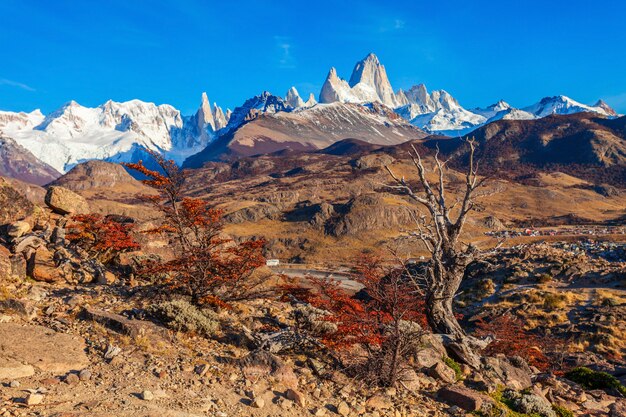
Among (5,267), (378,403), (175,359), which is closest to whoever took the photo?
(378,403)

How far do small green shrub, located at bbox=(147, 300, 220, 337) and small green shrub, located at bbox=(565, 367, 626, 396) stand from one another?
1331 cm

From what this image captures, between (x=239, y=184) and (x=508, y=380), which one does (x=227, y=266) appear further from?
(x=239, y=184)

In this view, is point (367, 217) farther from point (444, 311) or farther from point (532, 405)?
point (532, 405)

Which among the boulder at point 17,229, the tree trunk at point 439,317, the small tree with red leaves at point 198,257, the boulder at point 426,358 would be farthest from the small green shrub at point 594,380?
the boulder at point 17,229

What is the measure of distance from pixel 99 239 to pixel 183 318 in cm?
1015

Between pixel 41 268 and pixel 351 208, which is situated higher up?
pixel 351 208

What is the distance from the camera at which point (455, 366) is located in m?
Result: 11.9

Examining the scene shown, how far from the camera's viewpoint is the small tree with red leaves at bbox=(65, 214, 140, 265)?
18.8 meters

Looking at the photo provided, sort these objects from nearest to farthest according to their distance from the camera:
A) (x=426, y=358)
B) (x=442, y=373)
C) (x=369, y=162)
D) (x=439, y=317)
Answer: (x=442, y=373)
(x=426, y=358)
(x=439, y=317)
(x=369, y=162)

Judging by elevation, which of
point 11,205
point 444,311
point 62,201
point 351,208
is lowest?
point 444,311

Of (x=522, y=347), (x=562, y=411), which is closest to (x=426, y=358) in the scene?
(x=562, y=411)

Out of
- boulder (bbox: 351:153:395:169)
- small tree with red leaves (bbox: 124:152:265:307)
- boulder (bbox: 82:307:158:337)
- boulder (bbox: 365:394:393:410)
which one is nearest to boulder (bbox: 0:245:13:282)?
boulder (bbox: 82:307:158:337)

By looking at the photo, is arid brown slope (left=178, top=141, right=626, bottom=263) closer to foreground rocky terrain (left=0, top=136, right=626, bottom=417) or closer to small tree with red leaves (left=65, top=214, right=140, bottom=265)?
small tree with red leaves (left=65, top=214, right=140, bottom=265)

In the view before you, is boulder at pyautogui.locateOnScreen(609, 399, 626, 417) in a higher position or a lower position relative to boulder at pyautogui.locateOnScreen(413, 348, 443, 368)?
lower
